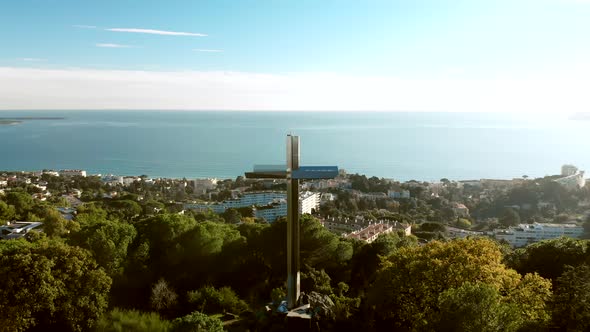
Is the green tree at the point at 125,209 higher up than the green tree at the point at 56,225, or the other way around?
the green tree at the point at 56,225

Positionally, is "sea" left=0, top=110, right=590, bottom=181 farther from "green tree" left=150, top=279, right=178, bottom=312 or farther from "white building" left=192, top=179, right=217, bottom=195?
"green tree" left=150, top=279, right=178, bottom=312

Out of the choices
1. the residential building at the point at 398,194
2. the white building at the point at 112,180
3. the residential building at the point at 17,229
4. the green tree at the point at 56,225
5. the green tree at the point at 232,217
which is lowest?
the residential building at the point at 398,194

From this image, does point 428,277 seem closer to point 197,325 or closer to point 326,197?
point 197,325

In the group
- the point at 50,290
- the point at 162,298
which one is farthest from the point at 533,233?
the point at 50,290

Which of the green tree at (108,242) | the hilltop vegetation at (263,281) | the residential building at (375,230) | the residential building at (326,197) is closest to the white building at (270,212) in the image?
the residential building at (326,197)

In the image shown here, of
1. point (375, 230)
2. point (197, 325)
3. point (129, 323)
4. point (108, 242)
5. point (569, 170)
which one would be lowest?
point (375, 230)

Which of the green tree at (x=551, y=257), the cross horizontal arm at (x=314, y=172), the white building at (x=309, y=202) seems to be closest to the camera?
the cross horizontal arm at (x=314, y=172)

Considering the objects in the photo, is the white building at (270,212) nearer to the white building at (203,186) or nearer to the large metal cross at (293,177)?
the white building at (203,186)

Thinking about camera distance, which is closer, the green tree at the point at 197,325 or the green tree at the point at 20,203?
the green tree at the point at 197,325

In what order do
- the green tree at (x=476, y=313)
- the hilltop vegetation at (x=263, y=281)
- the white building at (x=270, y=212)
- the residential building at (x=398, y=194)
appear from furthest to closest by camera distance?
1. the residential building at (x=398, y=194)
2. the white building at (x=270, y=212)
3. the hilltop vegetation at (x=263, y=281)
4. the green tree at (x=476, y=313)
